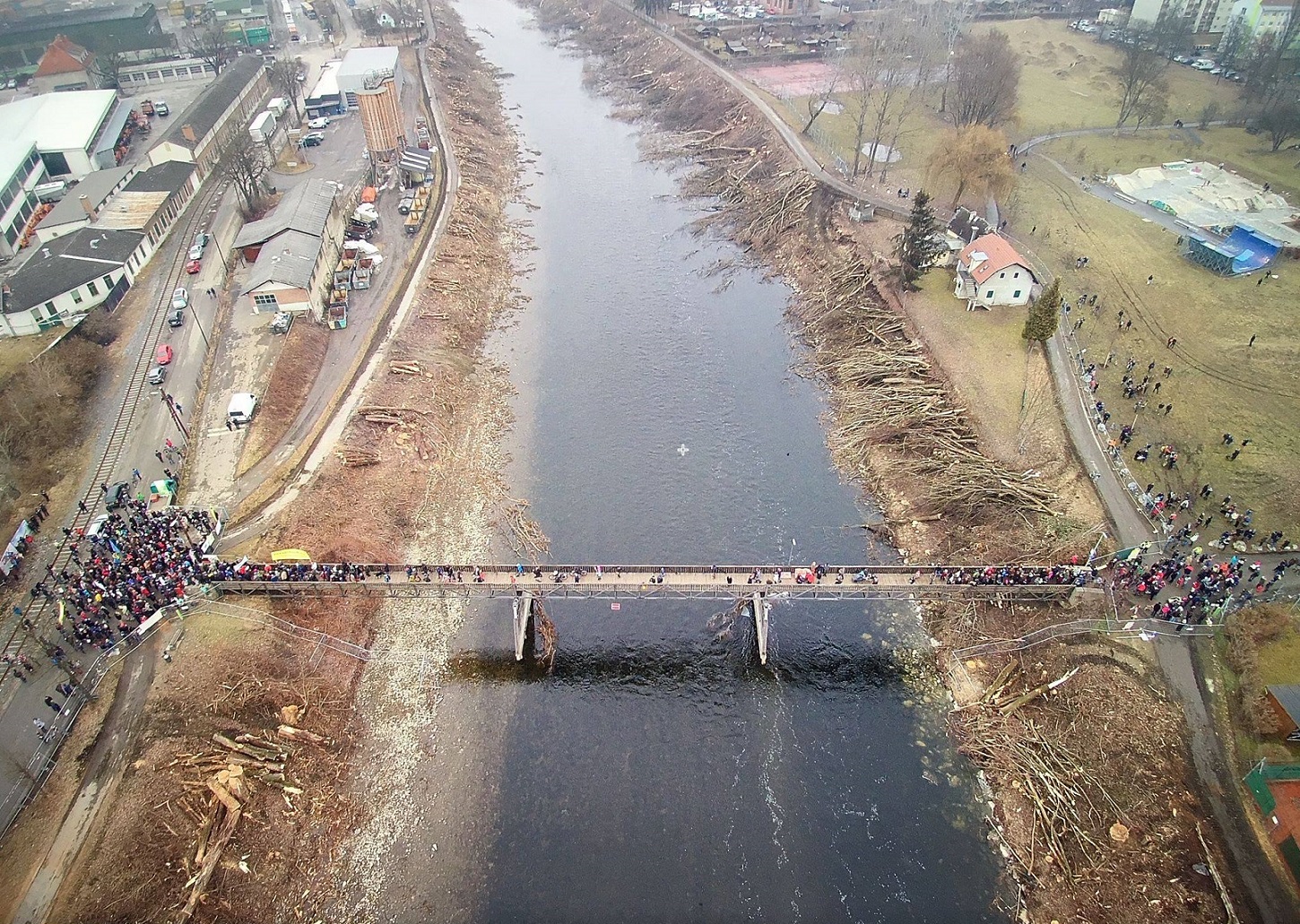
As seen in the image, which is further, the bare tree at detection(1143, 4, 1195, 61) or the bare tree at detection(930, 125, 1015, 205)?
the bare tree at detection(1143, 4, 1195, 61)

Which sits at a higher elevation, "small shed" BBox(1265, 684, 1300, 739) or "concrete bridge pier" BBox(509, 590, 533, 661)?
"small shed" BBox(1265, 684, 1300, 739)

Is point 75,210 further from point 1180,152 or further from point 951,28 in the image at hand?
point 951,28

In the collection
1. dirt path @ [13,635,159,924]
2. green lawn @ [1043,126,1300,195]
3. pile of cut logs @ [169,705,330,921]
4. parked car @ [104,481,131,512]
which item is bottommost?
pile of cut logs @ [169,705,330,921]

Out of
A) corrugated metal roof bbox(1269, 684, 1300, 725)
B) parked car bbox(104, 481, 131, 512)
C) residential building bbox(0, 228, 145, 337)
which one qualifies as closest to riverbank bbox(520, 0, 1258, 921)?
corrugated metal roof bbox(1269, 684, 1300, 725)

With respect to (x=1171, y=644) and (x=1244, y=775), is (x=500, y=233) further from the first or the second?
(x=1244, y=775)

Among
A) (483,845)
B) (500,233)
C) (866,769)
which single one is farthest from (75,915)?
(500,233)

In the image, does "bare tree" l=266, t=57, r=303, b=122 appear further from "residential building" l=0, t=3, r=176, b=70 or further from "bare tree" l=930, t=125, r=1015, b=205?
"bare tree" l=930, t=125, r=1015, b=205
